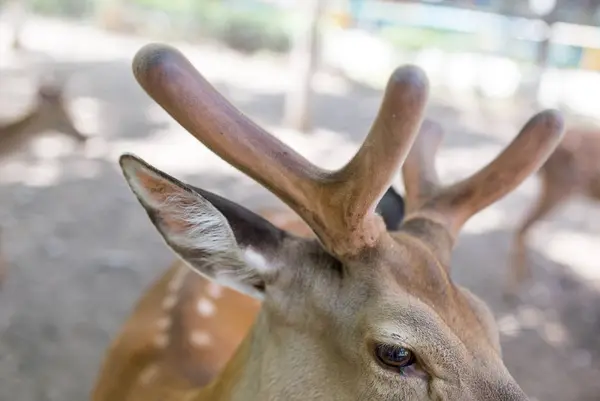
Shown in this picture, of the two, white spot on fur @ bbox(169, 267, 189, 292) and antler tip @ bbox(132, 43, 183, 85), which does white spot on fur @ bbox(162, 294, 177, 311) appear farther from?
antler tip @ bbox(132, 43, 183, 85)

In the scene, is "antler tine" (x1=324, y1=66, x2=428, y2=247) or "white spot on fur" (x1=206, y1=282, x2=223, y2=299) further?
"white spot on fur" (x1=206, y1=282, x2=223, y2=299)

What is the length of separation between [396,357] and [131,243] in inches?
145

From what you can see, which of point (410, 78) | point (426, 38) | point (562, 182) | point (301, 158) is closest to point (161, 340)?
point (301, 158)

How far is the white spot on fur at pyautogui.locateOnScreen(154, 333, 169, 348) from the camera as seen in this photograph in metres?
2.22

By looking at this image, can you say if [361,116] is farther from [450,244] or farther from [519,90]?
[450,244]

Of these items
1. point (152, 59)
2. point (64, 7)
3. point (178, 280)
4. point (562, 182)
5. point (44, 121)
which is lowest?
point (64, 7)

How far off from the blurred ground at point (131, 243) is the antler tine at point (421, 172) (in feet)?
6.57

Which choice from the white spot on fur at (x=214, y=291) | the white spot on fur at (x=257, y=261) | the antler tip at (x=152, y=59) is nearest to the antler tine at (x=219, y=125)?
the antler tip at (x=152, y=59)

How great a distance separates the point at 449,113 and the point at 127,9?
645cm

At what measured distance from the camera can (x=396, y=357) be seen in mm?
1337

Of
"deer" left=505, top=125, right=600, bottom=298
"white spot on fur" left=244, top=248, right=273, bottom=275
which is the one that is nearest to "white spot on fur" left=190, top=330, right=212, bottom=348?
"white spot on fur" left=244, top=248, right=273, bottom=275

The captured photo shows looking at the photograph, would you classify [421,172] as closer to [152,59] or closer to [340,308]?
[340,308]

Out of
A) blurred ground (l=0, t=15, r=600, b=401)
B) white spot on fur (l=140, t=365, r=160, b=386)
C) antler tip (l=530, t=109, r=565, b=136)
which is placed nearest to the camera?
antler tip (l=530, t=109, r=565, b=136)

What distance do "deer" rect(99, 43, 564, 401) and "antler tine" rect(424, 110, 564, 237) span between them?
0.55 ft
